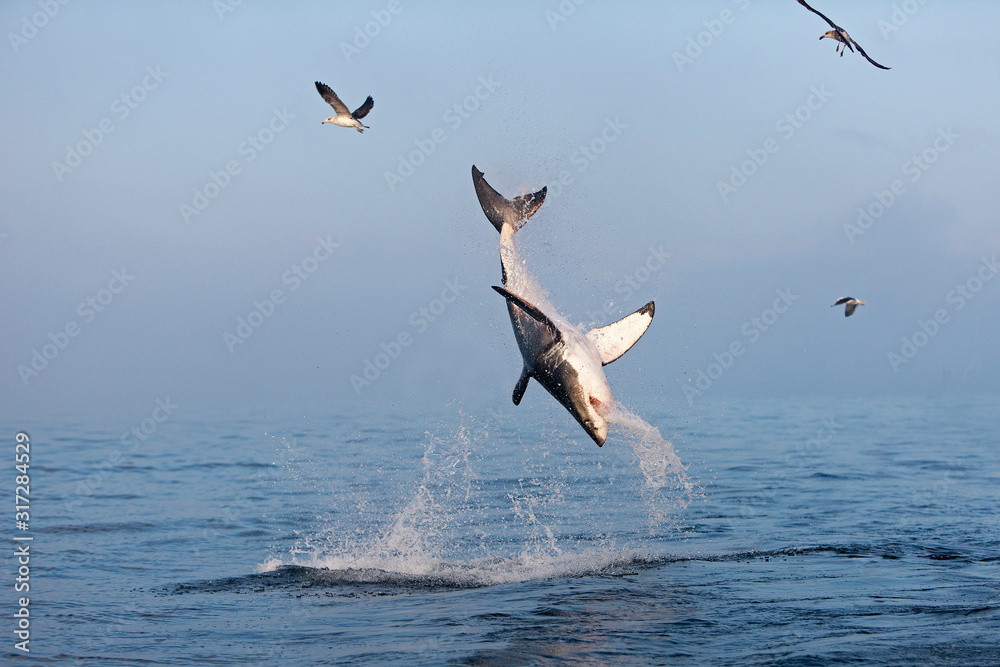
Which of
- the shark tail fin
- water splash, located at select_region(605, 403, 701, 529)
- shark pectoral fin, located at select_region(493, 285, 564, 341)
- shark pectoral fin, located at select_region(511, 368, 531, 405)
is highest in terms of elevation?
the shark tail fin

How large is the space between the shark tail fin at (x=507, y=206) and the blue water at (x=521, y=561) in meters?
3.87

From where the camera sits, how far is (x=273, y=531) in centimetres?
1795

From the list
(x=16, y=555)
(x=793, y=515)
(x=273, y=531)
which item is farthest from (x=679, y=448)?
(x=16, y=555)

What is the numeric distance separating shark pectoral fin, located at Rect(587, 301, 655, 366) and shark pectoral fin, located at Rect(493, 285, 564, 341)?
138 cm

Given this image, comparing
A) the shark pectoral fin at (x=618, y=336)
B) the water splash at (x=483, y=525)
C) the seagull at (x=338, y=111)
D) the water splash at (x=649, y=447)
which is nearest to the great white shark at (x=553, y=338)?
the shark pectoral fin at (x=618, y=336)

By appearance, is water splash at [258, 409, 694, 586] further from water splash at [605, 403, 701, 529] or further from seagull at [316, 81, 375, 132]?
seagull at [316, 81, 375, 132]

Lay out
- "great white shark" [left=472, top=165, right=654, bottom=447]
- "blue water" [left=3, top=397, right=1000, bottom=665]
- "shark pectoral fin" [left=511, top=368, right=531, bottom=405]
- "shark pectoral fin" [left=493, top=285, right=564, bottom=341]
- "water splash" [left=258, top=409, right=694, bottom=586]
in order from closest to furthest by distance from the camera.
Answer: "blue water" [left=3, top=397, right=1000, bottom=665] → "shark pectoral fin" [left=493, top=285, right=564, bottom=341] → "great white shark" [left=472, top=165, right=654, bottom=447] → "shark pectoral fin" [left=511, top=368, right=531, bottom=405] → "water splash" [left=258, top=409, right=694, bottom=586]

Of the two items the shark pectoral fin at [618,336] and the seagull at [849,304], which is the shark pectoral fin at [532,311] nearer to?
the shark pectoral fin at [618,336]

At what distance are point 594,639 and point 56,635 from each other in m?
6.93

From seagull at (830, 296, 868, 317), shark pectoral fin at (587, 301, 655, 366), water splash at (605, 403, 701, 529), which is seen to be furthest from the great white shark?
seagull at (830, 296, 868, 317)

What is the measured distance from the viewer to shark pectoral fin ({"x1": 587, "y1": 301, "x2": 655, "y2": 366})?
43.2 feet

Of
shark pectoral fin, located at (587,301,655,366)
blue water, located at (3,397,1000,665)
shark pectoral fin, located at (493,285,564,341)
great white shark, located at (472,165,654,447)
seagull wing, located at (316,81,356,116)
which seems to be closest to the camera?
blue water, located at (3,397,1000,665)

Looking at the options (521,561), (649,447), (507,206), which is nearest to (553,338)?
(507,206)

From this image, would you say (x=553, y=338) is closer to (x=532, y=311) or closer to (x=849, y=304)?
(x=532, y=311)
